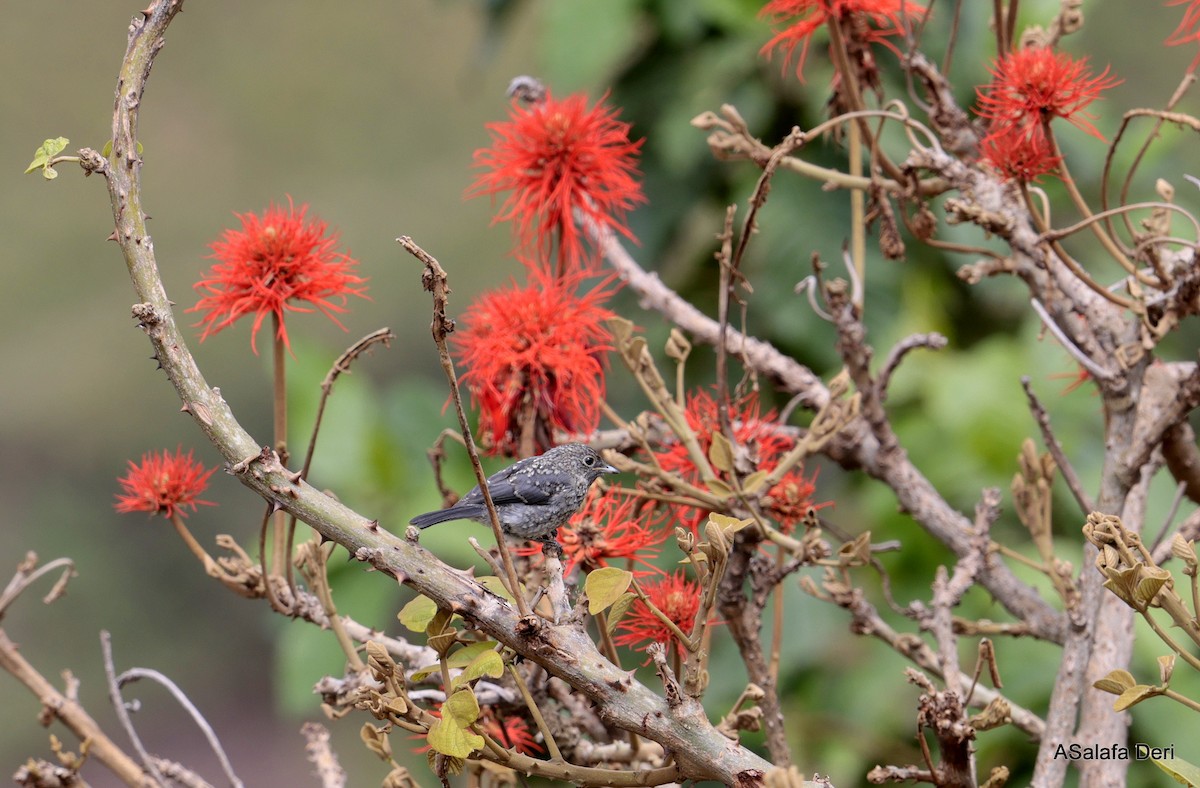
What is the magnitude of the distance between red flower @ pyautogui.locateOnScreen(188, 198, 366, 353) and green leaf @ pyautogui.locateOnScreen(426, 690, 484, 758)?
0.23 meters

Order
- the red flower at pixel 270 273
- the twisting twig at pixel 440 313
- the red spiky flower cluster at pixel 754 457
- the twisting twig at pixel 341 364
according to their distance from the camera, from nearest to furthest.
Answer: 1. the twisting twig at pixel 440 313
2. the twisting twig at pixel 341 364
3. the red flower at pixel 270 273
4. the red spiky flower cluster at pixel 754 457

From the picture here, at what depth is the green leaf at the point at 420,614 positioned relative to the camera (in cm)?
44

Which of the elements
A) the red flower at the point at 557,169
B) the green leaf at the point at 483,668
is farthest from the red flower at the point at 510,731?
the red flower at the point at 557,169

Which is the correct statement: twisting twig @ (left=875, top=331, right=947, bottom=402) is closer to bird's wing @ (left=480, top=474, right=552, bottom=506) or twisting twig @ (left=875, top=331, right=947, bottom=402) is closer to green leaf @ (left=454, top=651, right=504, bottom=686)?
bird's wing @ (left=480, top=474, right=552, bottom=506)

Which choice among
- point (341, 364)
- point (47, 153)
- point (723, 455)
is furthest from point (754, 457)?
point (47, 153)

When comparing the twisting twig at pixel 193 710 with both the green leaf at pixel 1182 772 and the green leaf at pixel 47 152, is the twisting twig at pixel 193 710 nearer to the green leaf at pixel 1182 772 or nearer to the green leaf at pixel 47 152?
the green leaf at pixel 47 152

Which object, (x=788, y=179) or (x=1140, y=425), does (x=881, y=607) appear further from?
(x=1140, y=425)

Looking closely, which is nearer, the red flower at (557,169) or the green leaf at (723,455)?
the green leaf at (723,455)

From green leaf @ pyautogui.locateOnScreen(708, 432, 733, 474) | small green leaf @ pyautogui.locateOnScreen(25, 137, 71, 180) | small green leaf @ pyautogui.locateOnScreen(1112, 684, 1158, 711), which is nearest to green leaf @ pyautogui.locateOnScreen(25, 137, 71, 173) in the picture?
small green leaf @ pyautogui.locateOnScreen(25, 137, 71, 180)

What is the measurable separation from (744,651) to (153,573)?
1.55 m

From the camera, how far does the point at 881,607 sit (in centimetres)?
151

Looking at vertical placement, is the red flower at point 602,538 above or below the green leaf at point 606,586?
above

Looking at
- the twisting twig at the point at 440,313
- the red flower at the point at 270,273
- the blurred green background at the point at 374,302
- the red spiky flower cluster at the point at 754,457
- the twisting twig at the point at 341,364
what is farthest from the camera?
the blurred green background at the point at 374,302

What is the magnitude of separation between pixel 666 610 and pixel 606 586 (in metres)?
0.16
